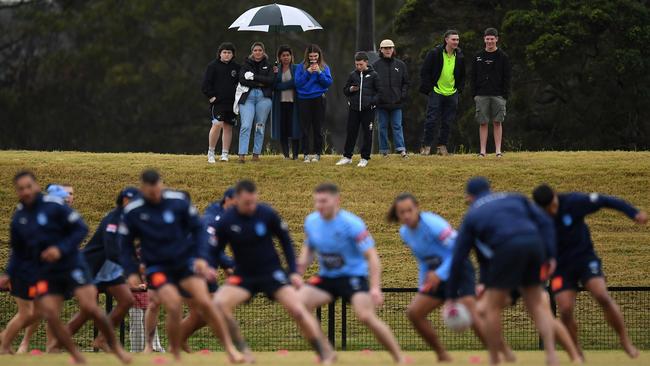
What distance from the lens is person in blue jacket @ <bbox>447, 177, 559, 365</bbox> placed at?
12055mm

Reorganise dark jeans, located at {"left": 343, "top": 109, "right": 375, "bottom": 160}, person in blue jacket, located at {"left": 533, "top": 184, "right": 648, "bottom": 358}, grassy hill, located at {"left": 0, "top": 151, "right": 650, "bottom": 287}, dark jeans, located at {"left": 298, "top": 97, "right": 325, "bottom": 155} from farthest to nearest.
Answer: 1. dark jeans, located at {"left": 298, "top": 97, "right": 325, "bottom": 155}
2. dark jeans, located at {"left": 343, "top": 109, "right": 375, "bottom": 160}
3. grassy hill, located at {"left": 0, "top": 151, "right": 650, "bottom": 287}
4. person in blue jacket, located at {"left": 533, "top": 184, "right": 648, "bottom": 358}

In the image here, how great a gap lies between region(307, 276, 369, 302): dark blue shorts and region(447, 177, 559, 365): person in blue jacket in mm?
1022

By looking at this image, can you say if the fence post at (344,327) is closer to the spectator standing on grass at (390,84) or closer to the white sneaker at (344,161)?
the white sneaker at (344,161)

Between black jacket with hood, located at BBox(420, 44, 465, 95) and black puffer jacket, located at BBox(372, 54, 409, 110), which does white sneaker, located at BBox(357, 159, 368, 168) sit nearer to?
black puffer jacket, located at BBox(372, 54, 409, 110)

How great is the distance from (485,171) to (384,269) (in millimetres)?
3556

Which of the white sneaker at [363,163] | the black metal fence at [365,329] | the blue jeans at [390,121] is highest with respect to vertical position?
the blue jeans at [390,121]

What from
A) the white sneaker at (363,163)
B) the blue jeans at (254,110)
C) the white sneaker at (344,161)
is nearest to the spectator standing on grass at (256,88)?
the blue jeans at (254,110)

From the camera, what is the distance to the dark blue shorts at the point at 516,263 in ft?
39.4

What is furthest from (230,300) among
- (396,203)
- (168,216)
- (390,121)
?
(390,121)

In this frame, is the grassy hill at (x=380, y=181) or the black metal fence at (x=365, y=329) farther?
the grassy hill at (x=380, y=181)

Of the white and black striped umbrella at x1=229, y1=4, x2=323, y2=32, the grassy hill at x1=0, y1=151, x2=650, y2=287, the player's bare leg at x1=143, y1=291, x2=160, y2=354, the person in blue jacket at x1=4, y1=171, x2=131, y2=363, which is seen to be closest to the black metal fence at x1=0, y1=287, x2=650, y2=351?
the player's bare leg at x1=143, y1=291, x2=160, y2=354

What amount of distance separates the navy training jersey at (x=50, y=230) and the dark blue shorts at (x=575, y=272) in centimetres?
516

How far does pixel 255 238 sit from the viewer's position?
13.2 meters

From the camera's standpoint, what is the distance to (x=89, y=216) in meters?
22.0
